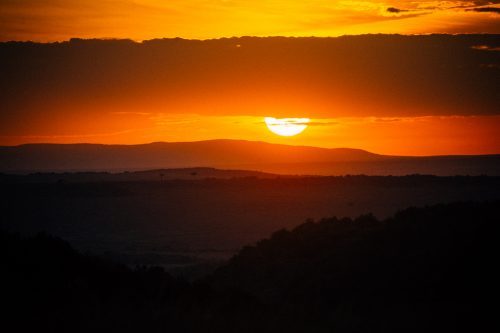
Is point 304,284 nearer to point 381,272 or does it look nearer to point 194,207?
point 381,272

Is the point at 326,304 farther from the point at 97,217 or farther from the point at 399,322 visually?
the point at 97,217

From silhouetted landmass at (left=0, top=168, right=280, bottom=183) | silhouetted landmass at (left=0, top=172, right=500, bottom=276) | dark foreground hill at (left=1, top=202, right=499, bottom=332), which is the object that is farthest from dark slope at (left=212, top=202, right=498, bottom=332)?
silhouetted landmass at (left=0, top=168, right=280, bottom=183)

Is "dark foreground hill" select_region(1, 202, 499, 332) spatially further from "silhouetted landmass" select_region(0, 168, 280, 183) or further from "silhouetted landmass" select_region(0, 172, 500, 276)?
"silhouetted landmass" select_region(0, 168, 280, 183)

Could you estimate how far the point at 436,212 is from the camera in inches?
840

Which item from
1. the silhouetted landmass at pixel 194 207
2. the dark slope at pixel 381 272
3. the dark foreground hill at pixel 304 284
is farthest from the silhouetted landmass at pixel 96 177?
the dark foreground hill at pixel 304 284

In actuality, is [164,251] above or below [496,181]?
below

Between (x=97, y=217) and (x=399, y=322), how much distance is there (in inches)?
1551

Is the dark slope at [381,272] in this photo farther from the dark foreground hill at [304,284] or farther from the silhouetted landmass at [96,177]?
the silhouetted landmass at [96,177]

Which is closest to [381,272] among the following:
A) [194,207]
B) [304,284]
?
[304,284]

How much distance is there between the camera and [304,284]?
18.0 m

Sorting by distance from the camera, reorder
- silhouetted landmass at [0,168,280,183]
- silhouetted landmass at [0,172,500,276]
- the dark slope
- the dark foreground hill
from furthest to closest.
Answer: silhouetted landmass at [0,168,280,183] < silhouetted landmass at [0,172,500,276] < the dark slope < the dark foreground hill

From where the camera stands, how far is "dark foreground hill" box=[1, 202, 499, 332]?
1203cm

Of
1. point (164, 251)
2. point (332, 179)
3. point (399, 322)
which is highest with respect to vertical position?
point (332, 179)

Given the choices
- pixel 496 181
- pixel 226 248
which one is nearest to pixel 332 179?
pixel 496 181
